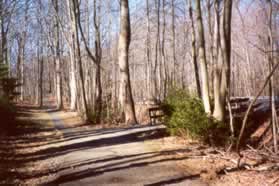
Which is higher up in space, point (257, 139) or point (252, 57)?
point (252, 57)

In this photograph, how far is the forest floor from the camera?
→ 24.7ft

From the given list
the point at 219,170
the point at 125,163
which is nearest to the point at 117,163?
the point at 125,163

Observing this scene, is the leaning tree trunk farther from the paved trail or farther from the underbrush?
the underbrush

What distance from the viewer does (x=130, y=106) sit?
18.6 m

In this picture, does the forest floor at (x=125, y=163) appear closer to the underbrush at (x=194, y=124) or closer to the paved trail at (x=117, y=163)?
the paved trail at (x=117, y=163)

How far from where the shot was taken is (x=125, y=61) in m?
18.4

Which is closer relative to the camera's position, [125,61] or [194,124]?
[194,124]

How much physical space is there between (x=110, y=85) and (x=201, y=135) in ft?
44.0

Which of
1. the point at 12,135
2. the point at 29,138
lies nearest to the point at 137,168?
the point at 29,138

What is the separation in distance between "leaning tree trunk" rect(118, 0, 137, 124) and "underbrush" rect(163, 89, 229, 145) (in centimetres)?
528

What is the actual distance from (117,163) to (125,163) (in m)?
0.21

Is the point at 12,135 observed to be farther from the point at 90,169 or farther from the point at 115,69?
the point at 115,69

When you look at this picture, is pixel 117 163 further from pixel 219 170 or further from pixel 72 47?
pixel 72 47

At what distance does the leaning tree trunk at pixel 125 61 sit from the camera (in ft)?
59.9
